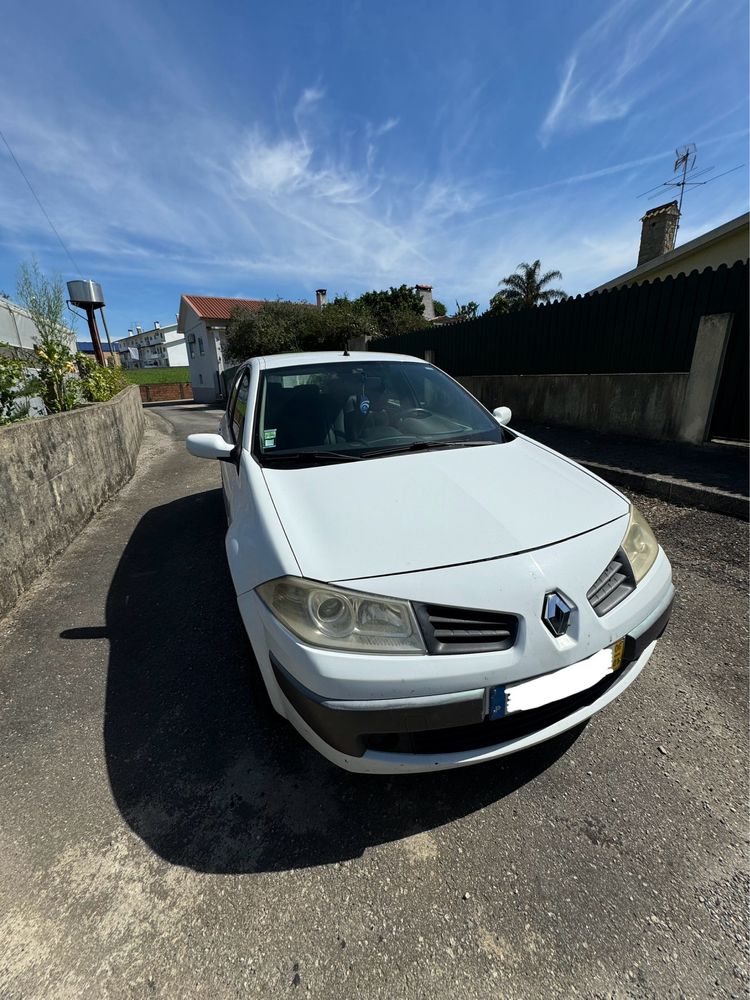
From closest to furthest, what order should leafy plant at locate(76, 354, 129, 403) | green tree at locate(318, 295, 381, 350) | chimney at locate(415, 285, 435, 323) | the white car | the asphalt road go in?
the asphalt road → the white car → leafy plant at locate(76, 354, 129, 403) → green tree at locate(318, 295, 381, 350) → chimney at locate(415, 285, 435, 323)

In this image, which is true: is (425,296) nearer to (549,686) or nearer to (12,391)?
(12,391)

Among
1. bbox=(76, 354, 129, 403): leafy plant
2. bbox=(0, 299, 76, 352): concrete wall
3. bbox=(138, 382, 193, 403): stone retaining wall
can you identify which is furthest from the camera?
bbox=(138, 382, 193, 403): stone retaining wall

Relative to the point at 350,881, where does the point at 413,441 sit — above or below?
above

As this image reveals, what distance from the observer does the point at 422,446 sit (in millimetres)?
2330

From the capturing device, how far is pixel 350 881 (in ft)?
4.62

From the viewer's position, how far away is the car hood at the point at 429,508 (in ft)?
4.81

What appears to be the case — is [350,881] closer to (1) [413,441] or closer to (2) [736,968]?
(2) [736,968]

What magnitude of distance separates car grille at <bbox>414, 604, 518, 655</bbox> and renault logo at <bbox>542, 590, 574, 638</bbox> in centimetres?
11

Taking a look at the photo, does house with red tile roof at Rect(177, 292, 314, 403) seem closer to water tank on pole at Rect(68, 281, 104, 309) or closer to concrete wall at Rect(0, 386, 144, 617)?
water tank on pole at Rect(68, 281, 104, 309)

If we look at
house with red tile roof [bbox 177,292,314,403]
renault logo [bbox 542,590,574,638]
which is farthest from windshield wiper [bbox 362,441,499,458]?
house with red tile roof [bbox 177,292,314,403]

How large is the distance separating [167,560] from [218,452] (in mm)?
1838

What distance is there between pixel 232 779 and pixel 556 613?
57.3 inches

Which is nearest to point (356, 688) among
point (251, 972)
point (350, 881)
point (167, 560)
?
point (350, 881)

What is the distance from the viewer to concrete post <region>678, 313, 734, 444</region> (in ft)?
17.3
